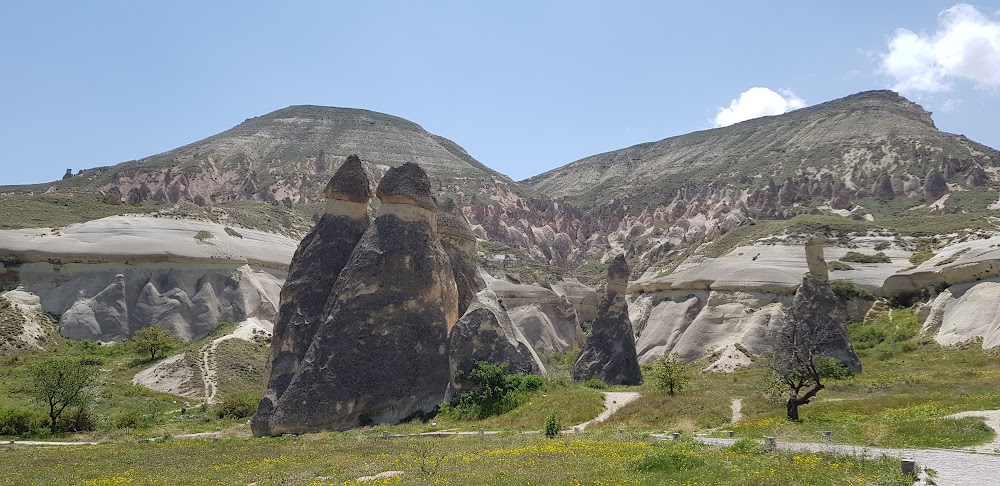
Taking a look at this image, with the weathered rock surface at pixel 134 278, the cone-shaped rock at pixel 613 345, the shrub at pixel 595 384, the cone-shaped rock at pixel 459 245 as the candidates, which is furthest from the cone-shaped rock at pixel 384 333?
the weathered rock surface at pixel 134 278

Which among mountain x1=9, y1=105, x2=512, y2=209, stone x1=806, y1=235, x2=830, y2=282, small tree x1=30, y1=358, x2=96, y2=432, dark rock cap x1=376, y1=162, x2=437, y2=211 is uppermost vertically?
mountain x1=9, y1=105, x2=512, y2=209

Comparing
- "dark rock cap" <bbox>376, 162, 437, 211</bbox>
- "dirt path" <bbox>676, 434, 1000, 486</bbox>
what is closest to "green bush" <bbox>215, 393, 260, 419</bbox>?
"dark rock cap" <bbox>376, 162, 437, 211</bbox>

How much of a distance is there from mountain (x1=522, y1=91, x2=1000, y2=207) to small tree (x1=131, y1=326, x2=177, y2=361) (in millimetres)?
108028

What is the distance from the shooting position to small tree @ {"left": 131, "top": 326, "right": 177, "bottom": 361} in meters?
50.0

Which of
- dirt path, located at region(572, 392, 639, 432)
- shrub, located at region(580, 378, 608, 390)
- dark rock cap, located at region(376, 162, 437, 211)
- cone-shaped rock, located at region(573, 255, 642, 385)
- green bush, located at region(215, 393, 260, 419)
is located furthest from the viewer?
cone-shaped rock, located at region(573, 255, 642, 385)

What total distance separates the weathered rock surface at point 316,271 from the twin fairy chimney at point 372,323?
48 millimetres

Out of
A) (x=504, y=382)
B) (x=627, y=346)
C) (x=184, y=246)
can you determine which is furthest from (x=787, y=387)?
(x=184, y=246)

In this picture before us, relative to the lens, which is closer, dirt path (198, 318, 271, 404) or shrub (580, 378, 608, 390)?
shrub (580, 378, 608, 390)

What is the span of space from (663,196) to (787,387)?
130 m

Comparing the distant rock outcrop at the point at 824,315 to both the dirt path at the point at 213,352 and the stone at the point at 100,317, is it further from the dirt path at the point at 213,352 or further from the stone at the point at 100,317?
the stone at the point at 100,317

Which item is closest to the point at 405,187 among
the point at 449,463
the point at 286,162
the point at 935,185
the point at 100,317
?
the point at 449,463

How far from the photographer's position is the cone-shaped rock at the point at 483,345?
1141 inches

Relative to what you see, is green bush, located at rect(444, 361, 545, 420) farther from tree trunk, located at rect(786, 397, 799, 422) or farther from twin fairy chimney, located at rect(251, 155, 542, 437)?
tree trunk, located at rect(786, 397, 799, 422)

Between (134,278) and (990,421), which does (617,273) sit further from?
(134,278)
